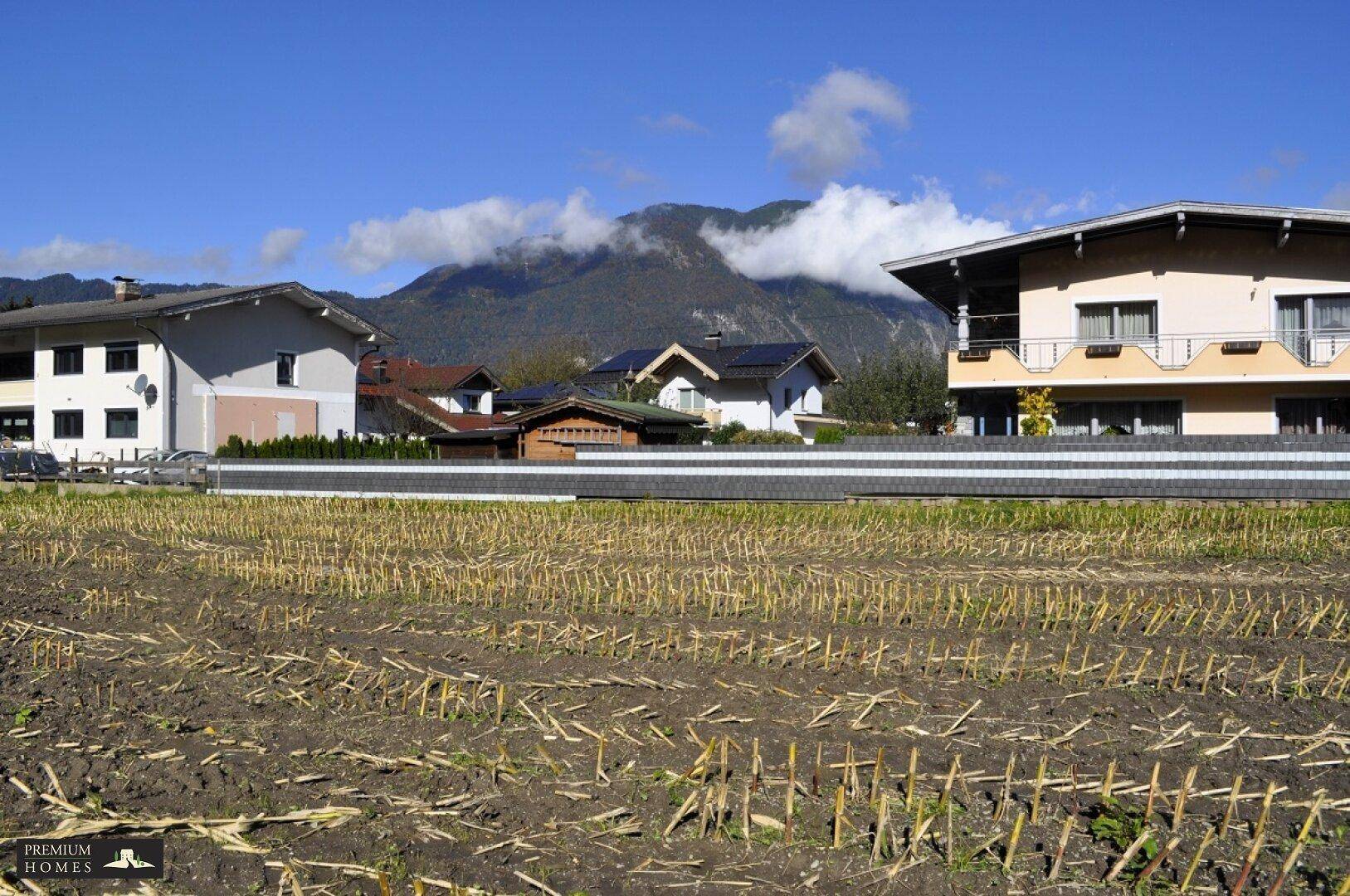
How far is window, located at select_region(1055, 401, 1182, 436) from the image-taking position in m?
27.4

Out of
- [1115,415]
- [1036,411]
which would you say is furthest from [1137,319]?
[1036,411]

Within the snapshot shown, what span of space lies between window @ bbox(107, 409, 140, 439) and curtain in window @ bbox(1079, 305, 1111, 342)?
31.2 metres

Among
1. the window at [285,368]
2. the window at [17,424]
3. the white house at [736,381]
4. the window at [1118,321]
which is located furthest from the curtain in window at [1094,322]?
the window at [17,424]

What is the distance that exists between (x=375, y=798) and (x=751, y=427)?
159 feet

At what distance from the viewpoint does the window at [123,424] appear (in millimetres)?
40219

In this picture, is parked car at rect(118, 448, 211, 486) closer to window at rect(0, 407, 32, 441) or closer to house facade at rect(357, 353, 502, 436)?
window at rect(0, 407, 32, 441)

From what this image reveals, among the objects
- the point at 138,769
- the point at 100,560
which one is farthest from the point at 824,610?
the point at 100,560

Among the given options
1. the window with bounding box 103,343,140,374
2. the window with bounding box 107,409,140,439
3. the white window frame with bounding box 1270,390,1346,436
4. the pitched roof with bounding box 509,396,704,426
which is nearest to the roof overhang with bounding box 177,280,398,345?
the window with bounding box 103,343,140,374

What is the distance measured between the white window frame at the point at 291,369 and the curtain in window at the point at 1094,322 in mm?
29963

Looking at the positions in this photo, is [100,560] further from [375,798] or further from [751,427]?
[751,427]

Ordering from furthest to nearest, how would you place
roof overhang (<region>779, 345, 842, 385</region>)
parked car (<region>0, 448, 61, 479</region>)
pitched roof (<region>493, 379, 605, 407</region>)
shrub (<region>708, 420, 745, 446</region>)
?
pitched roof (<region>493, 379, 605, 407</region>) < roof overhang (<region>779, 345, 842, 385</region>) < shrub (<region>708, 420, 745, 446</region>) < parked car (<region>0, 448, 61, 479</region>)

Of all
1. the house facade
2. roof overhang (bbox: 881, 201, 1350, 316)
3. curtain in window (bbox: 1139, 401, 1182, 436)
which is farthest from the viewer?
the house facade

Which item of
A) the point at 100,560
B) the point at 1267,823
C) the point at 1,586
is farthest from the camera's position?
the point at 100,560

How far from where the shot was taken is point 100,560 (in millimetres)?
13734
